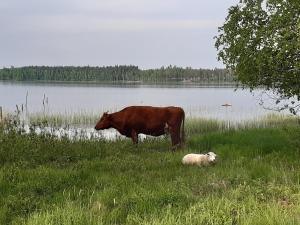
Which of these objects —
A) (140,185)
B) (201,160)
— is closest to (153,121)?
(201,160)

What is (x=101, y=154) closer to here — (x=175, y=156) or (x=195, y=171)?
(x=175, y=156)

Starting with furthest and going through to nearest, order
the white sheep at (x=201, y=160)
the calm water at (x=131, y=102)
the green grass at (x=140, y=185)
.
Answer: the calm water at (x=131, y=102)
the white sheep at (x=201, y=160)
the green grass at (x=140, y=185)

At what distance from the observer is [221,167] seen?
1086 cm

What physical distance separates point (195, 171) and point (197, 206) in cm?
362

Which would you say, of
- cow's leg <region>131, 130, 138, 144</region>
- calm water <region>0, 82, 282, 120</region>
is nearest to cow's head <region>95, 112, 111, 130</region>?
cow's leg <region>131, 130, 138, 144</region>

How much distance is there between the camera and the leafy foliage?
11.7 meters

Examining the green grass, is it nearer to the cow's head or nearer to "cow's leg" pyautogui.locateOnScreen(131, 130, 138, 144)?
"cow's leg" pyautogui.locateOnScreen(131, 130, 138, 144)

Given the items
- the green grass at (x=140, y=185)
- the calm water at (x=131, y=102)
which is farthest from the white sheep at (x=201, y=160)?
the calm water at (x=131, y=102)

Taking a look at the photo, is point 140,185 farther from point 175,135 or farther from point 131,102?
point 131,102

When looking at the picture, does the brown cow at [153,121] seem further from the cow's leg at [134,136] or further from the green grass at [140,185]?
the green grass at [140,185]

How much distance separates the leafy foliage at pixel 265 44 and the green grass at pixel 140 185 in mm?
2108

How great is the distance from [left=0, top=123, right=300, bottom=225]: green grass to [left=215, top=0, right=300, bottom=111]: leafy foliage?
6.92ft

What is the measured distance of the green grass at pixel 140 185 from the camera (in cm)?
632

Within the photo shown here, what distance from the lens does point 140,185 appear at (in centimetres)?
855
